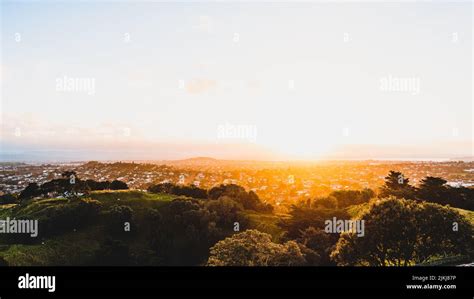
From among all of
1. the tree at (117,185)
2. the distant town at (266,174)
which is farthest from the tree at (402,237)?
the tree at (117,185)

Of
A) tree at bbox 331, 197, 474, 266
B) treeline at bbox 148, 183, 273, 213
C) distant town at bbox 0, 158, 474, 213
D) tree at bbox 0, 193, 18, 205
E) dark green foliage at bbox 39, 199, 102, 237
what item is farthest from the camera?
distant town at bbox 0, 158, 474, 213

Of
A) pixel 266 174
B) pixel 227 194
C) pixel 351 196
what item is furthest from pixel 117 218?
pixel 266 174

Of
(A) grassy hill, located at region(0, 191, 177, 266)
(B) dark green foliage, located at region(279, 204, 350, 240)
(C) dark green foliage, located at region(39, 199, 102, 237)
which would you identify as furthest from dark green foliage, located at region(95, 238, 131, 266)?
(B) dark green foliage, located at region(279, 204, 350, 240)

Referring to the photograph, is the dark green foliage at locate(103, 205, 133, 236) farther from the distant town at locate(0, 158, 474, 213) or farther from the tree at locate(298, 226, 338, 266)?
the tree at locate(298, 226, 338, 266)

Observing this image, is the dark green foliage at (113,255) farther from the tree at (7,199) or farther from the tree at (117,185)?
the tree at (7,199)

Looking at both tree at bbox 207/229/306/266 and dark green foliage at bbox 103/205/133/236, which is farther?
dark green foliage at bbox 103/205/133/236
